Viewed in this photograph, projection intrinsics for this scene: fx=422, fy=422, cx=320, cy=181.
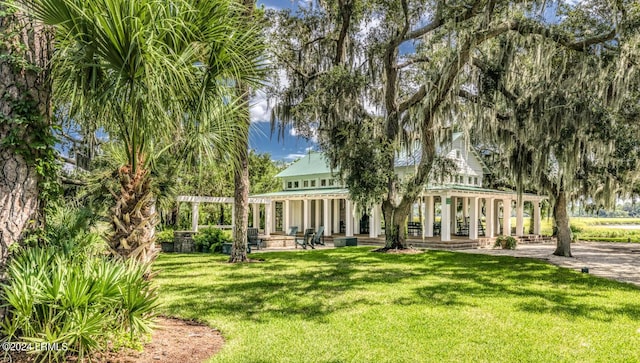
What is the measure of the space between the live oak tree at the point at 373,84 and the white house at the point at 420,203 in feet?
6.91

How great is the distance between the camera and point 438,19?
445 inches

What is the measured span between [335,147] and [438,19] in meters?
5.00

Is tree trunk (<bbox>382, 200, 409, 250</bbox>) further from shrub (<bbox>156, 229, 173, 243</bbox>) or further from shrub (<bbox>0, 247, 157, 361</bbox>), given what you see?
shrub (<bbox>0, 247, 157, 361</bbox>)

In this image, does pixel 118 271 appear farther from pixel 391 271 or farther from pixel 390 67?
pixel 390 67

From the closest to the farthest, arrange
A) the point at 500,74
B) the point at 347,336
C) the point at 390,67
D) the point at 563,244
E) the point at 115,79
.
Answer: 1. the point at 115,79
2. the point at 347,336
3. the point at 500,74
4. the point at 390,67
5. the point at 563,244

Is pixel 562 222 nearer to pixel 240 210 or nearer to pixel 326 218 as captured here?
pixel 240 210

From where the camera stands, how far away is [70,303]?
11.9ft

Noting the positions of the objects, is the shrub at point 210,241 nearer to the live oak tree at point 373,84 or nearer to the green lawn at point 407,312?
the green lawn at point 407,312

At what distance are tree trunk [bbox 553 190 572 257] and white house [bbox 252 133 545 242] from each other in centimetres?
186

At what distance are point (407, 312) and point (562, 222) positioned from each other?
11191mm

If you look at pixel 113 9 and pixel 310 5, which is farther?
pixel 310 5

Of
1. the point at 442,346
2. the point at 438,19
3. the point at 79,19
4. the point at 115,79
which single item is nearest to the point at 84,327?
the point at 115,79

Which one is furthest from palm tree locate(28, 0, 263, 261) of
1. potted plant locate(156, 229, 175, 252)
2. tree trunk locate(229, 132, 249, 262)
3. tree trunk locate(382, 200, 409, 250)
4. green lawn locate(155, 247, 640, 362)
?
potted plant locate(156, 229, 175, 252)

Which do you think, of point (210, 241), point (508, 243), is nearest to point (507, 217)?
point (508, 243)
